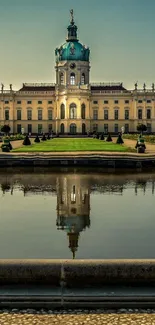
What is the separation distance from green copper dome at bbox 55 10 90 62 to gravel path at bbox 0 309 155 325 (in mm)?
82396

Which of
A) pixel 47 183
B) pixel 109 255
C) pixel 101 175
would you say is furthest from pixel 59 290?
pixel 101 175

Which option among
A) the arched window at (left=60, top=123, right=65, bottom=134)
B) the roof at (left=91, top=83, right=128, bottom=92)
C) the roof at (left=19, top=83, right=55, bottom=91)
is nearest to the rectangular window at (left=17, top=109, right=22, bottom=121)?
the roof at (left=19, top=83, right=55, bottom=91)

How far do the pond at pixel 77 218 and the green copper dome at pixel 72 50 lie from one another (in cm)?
7183

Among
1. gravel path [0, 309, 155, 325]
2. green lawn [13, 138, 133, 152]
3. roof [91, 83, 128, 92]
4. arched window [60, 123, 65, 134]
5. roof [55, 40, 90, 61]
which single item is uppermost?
roof [55, 40, 90, 61]

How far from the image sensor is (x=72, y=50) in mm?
85375

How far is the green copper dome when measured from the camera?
280 ft

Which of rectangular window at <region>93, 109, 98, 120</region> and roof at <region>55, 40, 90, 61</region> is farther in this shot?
roof at <region>55, 40, 90, 61</region>

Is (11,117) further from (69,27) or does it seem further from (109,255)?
(109,255)

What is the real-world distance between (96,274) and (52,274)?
527 mm

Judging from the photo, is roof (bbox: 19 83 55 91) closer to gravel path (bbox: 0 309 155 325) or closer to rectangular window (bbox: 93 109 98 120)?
rectangular window (bbox: 93 109 98 120)

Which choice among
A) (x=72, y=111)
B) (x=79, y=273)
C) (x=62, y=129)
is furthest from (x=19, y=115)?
(x=79, y=273)

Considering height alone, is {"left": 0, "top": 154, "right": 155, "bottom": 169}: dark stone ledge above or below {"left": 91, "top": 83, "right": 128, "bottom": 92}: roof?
below

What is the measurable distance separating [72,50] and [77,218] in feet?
258

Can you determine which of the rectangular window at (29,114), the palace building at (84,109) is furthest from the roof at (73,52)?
the rectangular window at (29,114)
